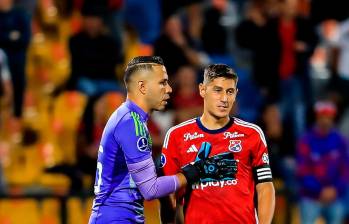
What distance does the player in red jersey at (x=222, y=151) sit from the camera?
21.2ft

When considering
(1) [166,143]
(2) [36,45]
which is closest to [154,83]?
(1) [166,143]

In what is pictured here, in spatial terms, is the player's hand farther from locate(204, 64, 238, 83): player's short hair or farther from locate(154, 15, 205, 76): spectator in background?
locate(154, 15, 205, 76): spectator in background

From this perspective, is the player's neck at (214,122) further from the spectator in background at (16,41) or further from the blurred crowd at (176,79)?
the spectator in background at (16,41)

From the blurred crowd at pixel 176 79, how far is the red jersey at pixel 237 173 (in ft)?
13.9

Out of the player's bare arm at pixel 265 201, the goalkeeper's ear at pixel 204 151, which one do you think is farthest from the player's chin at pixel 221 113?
the player's bare arm at pixel 265 201

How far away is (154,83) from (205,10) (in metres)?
6.76

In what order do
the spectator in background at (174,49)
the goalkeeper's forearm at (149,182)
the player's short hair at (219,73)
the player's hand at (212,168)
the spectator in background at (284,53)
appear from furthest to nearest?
the spectator in background at (284,53)
the spectator in background at (174,49)
the player's short hair at (219,73)
the player's hand at (212,168)
the goalkeeper's forearm at (149,182)

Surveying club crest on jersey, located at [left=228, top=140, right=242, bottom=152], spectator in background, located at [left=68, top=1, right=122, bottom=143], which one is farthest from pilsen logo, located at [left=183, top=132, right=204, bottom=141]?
spectator in background, located at [left=68, top=1, right=122, bottom=143]

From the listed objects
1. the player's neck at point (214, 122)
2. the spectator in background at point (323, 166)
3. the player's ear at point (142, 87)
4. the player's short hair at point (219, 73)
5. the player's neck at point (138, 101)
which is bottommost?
the spectator in background at point (323, 166)

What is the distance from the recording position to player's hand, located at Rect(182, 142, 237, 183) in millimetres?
6449

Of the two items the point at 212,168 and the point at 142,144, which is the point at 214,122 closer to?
the point at 212,168

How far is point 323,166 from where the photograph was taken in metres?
11.8

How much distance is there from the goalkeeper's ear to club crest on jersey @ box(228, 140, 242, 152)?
0.14 meters

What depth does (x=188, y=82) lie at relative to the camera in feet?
38.8
